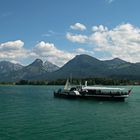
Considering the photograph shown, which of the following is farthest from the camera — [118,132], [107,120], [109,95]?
[109,95]

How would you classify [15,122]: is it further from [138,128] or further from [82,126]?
[138,128]

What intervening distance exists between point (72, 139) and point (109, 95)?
8327 cm

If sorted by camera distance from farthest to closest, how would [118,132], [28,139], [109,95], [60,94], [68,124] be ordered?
[60,94]
[109,95]
[68,124]
[118,132]
[28,139]

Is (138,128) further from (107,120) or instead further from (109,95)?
(109,95)

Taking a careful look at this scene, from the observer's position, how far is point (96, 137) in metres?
54.0

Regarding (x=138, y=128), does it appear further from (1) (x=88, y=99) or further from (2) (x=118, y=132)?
(1) (x=88, y=99)

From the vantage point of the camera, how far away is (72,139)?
52094 mm

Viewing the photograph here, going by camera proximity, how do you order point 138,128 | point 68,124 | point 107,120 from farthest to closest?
point 107,120
point 68,124
point 138,128

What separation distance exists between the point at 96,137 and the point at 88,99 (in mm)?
84193

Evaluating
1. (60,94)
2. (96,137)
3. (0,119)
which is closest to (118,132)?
(96,137)

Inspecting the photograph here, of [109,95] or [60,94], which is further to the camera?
[60,94]

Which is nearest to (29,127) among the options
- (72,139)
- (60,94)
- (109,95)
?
(72,139)

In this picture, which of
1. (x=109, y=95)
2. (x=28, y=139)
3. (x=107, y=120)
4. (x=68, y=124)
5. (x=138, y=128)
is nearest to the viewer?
(x=28, y=139)

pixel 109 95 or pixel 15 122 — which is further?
pixel 109 95
